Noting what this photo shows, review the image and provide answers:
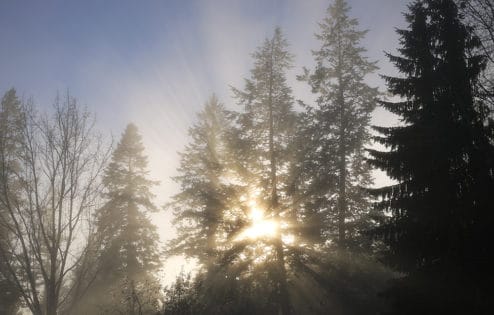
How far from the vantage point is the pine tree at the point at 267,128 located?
17.6 metres

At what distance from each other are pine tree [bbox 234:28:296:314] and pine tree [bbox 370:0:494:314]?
19.4 feet

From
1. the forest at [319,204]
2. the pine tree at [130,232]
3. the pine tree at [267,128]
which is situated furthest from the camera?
the pine tree at [130,232]

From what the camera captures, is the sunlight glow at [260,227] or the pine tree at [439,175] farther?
the sunlight glow at [260,227]

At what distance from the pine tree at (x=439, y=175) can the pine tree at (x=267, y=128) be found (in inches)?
233

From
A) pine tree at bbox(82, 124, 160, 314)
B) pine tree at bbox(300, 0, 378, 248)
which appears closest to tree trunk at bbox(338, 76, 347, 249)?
pine tree at bbox(300, 0, 378, 248)

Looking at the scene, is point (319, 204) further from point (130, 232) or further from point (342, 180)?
point (130, 232)

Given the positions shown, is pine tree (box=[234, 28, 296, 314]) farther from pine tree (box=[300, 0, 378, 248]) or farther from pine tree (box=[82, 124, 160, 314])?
pine tree (box=[82, 124, 160, 314])

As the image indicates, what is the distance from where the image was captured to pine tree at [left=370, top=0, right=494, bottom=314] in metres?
10.2

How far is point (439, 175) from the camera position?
37.9 feet

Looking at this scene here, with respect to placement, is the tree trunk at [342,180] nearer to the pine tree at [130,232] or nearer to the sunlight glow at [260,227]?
the sunlight glow at [260,227]

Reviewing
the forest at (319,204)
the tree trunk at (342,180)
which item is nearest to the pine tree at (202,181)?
the forest at (319,204)

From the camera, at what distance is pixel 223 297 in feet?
48.1

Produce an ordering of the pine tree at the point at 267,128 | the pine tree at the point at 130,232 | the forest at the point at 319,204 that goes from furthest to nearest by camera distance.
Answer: the pine tree at the point at 130,232 → the pine tree at the point at 267,128 → the forest at the point at 319,204

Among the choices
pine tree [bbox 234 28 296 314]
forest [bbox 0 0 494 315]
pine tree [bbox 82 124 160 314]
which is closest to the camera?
forest [bbox 0 0 494 315]
